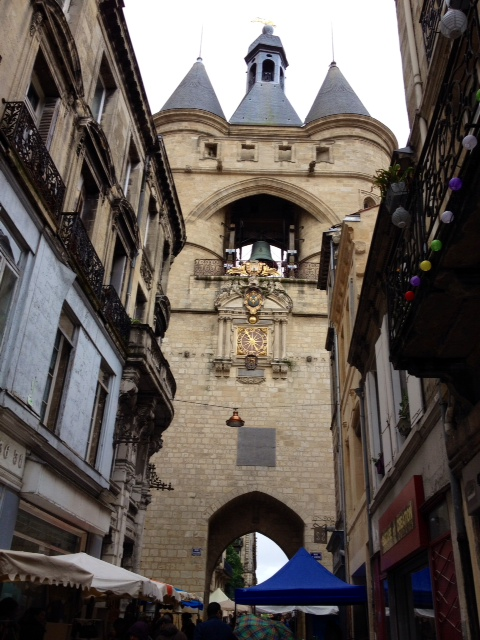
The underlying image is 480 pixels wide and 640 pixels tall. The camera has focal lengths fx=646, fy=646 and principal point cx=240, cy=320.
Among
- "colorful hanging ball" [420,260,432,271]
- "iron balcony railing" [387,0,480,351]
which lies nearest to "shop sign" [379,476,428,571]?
"iron balcony railing" [387,0,480,351]

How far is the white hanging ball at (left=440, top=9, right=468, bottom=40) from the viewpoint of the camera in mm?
4727

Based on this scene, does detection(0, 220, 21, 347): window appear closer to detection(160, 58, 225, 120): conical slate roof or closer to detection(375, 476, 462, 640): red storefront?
detection(375, 476, 462, 640): red storefront

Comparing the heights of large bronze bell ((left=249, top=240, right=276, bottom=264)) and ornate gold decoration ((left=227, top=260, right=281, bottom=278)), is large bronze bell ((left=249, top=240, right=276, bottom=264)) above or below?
above

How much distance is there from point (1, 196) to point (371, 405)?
260 inches

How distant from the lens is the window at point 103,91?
12.1 metres

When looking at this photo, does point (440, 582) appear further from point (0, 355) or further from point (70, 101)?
point (70, 101)

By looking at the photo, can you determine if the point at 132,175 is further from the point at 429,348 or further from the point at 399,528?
the point at 429,348

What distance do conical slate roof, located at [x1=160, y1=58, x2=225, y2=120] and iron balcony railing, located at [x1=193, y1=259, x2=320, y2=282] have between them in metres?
9.81

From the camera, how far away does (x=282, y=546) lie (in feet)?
80.6

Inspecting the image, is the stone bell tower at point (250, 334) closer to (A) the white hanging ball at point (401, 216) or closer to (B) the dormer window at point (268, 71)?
(B) the dormer window at point (268, 71)

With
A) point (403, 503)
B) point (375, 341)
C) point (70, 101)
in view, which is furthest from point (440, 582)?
point (70, 101)

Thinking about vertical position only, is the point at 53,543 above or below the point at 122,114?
below

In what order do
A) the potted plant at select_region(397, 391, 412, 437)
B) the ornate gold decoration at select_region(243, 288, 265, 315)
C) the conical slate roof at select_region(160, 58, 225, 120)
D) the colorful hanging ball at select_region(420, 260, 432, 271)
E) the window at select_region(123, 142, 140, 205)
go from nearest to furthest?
the colorful hanging ball at select_region(420, 260, 432, 271)
the potted plant at select_region(397, 391, 412, 437)
the window at select_region(123, 142, 140, 205)
the ornate gold decoration at select_region(243, 288, 265, 315)
the conical slate roof at select_region(160, 58, 225, 120)

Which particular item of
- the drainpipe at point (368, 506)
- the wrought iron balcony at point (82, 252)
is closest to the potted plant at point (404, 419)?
the drainpipe at point (368, 506)
